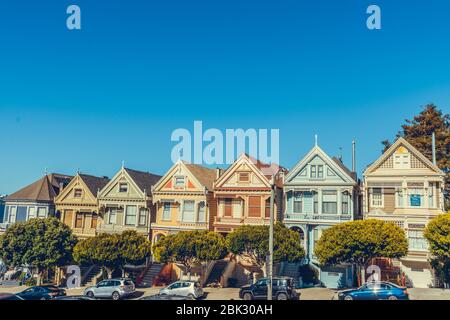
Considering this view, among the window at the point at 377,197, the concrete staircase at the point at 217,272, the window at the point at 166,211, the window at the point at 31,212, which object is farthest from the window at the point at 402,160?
the window at the point at 31,212

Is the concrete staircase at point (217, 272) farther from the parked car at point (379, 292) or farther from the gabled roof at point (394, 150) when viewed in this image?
the gabled roof at point (394, 150)

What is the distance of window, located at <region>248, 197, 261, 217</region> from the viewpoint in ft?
132

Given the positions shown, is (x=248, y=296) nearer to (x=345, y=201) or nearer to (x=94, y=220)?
(x=345, y=201)

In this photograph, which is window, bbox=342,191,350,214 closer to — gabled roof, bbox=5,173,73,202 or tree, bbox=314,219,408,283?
tree, bbox=314,219,408,283

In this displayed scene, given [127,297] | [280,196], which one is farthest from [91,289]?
[280,196]

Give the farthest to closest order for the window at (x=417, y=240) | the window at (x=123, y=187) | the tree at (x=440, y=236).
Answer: the window at (x=123, y=187) < the window at (x=417, y=240) < the tree at (x=440, y=236)

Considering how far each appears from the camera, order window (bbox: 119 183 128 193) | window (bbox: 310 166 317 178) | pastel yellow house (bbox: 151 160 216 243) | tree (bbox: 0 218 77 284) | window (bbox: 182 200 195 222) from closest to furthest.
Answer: window (bbox: 310 166 317 178), tree (bbox: 0 218 77 284), pastel yellow house (bbox: 151 160 216 243), window (bbox: 182 200 195 222), window (bbox: 119 183 128 193)

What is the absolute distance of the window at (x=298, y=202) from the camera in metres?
39.3

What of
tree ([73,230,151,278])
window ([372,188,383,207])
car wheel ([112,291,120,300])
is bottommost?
car wheel ([112,291,120,300])

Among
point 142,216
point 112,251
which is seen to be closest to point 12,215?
point 142,216

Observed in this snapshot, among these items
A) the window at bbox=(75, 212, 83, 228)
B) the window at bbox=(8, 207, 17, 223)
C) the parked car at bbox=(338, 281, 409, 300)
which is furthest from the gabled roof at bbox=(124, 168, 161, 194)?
the parked car at bbox=(338, 281, 409, 300)

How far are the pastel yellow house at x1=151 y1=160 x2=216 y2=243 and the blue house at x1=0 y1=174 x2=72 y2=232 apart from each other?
13.6 metres

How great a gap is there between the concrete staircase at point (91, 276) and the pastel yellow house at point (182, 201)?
654 centimetres

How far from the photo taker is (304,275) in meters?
37.1
